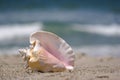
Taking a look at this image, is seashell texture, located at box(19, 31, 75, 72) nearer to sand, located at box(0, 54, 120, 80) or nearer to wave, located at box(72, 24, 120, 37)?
sand, located at box(0, 54, 120, 80)

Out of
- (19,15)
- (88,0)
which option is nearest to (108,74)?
(19,15)

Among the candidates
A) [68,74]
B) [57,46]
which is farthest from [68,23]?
[68,74]

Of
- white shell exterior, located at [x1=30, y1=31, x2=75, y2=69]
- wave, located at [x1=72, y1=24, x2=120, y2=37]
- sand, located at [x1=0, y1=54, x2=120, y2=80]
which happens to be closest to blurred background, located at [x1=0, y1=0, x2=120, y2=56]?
wave, located at [x1=72, y1=24, x2=120, y2=37]

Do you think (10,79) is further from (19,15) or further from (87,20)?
(19,15)

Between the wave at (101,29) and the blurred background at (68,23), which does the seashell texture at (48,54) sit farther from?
the wave at (101,29)

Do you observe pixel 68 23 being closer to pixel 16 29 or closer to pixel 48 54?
pixel 16 29

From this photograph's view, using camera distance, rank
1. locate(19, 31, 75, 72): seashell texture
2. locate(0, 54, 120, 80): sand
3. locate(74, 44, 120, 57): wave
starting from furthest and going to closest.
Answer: locate(74, 44, 120, 57): wave < locate(19, 31, 75, 72): seashell texture < locate(0, 54, 120, 80): sand

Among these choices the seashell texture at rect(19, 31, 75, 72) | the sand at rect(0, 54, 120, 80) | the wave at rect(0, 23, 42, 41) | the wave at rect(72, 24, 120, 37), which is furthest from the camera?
the wave at rect(72, 24, 120, 37)
